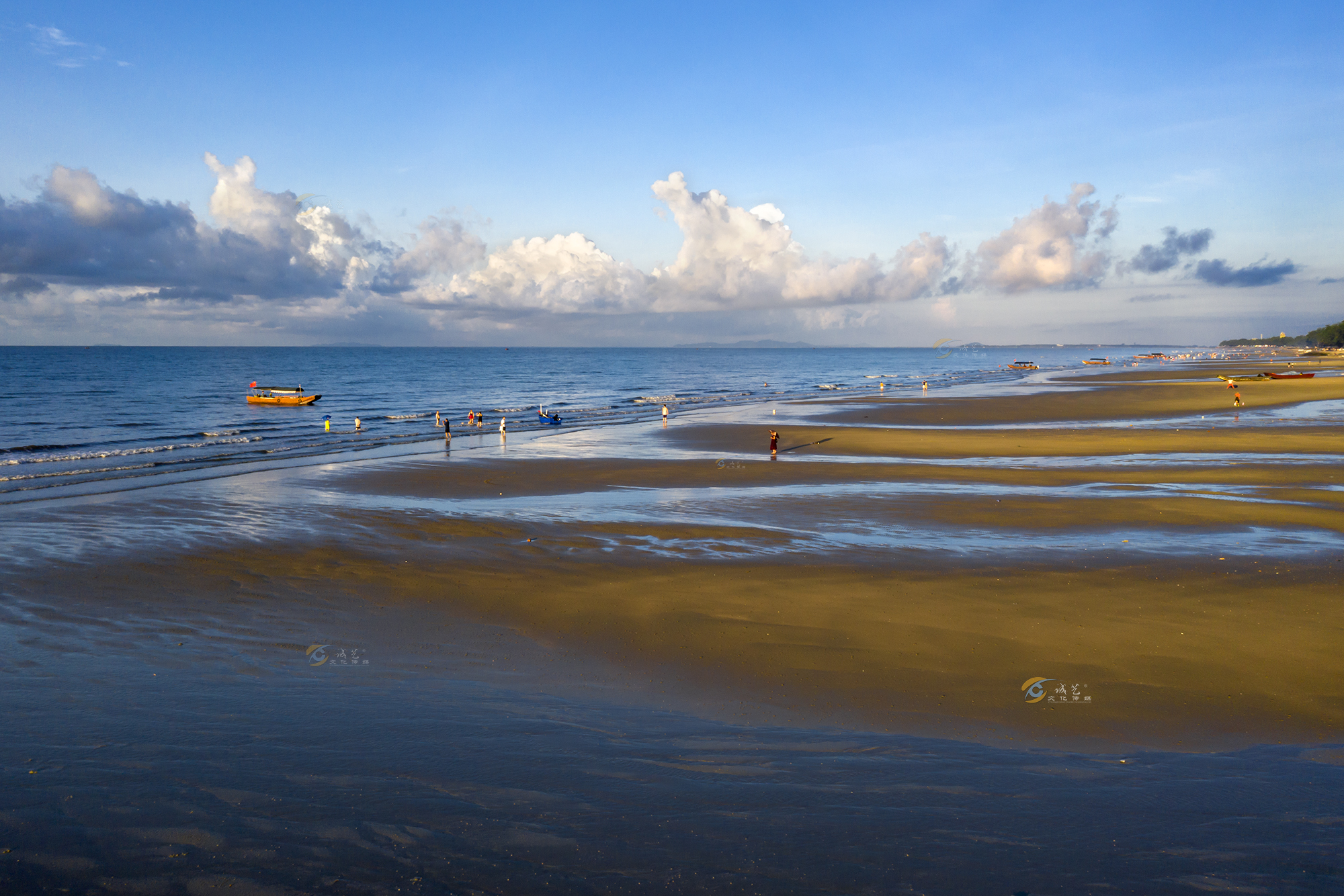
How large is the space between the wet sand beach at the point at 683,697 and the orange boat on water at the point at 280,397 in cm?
5211

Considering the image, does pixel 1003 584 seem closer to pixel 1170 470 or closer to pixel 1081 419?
pixel 1170 470

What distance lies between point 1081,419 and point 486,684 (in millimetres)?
47763

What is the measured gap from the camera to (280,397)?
233 ft

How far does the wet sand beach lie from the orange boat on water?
171 feet

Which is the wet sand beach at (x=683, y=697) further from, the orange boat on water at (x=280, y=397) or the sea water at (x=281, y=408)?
the orange boat on water at (x=280, y=397)

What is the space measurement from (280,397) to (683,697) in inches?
2847

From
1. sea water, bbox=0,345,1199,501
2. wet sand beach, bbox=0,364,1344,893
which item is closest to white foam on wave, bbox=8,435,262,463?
sea water, bbox=0,345,1199,501

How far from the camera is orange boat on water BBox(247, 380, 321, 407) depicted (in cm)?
7062

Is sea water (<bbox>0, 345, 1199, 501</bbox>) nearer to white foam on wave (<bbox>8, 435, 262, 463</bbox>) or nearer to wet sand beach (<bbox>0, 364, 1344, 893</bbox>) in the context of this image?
white foam on wave (<bbox>8, 435, 262, 463</bbox>)

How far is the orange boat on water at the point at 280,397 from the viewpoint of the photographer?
70.6 meters

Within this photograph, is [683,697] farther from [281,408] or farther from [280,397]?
[280,397]

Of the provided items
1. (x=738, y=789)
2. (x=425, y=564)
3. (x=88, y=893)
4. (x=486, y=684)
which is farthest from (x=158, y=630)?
(x=738, y=789)

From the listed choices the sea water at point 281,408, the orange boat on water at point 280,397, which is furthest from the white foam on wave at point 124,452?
the orange boat on water at point 280,397

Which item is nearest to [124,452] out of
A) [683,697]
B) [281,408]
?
[281,408]
